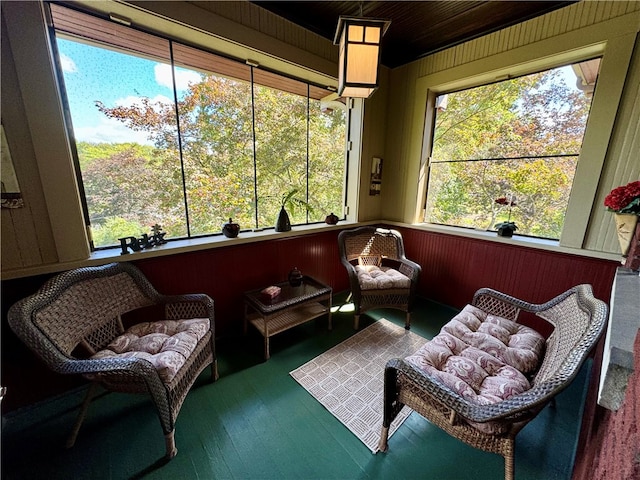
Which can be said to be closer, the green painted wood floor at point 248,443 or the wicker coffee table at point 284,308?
the green painted wood floor at point 248,443

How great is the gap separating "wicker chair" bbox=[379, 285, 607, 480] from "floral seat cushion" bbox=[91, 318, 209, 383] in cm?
113

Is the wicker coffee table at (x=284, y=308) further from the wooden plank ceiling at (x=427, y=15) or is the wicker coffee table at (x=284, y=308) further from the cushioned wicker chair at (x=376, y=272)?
the wooden plank ceiling at (x=427, y=15)

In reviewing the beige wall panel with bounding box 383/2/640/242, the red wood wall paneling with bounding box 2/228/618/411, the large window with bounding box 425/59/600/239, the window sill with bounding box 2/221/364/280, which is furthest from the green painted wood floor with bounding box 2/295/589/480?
the beige wall panel with bounding box 383/2/640/242

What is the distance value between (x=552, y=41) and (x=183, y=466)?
155 inches

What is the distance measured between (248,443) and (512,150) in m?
3.26

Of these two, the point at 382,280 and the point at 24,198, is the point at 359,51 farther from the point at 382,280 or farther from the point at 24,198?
the point at 24,198

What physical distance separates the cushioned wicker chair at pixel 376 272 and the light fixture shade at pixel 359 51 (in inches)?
62.7

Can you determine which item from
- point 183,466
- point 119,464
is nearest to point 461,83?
point 183,466

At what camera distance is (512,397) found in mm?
1024

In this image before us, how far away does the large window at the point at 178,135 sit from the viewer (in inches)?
68.5

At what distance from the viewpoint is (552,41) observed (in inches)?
80.5

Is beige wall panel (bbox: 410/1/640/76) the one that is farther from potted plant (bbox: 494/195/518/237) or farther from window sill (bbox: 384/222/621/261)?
window sill (bbox: 384/222/621/261)

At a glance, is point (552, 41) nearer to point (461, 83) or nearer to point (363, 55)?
Result: point (461, 83)

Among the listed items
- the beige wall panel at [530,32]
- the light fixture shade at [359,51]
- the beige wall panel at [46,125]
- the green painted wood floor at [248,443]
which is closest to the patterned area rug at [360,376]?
the green painted wood floor at [248,443]
